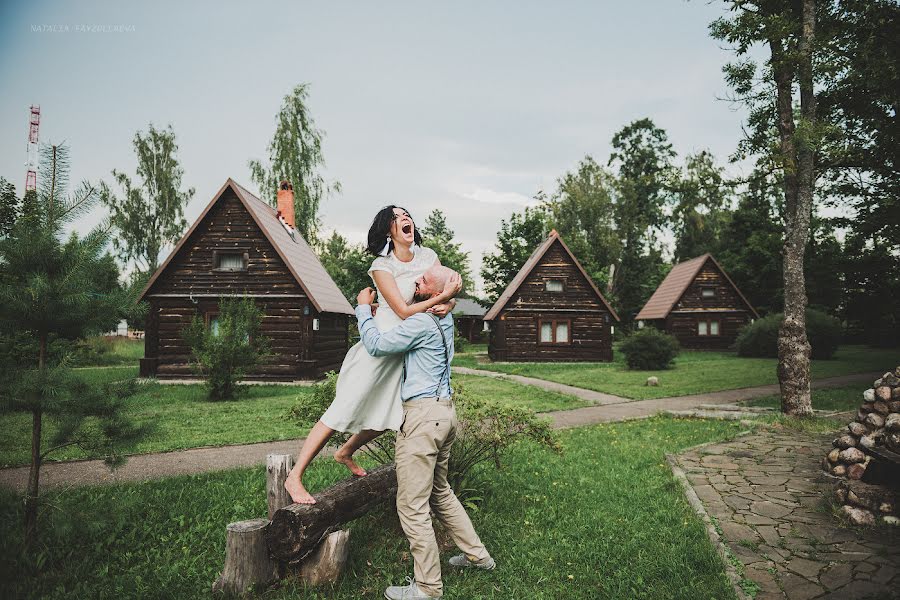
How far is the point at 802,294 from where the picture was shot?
31.0ft

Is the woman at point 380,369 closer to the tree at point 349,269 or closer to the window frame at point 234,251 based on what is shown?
the window frame at point 234,251

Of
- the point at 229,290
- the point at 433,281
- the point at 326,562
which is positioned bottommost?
the point at 326,562

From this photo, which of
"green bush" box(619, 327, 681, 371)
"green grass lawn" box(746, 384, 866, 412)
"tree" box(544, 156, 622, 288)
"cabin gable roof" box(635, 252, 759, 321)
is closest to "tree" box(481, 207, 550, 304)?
"tree" box(544, 156, 622, 288)

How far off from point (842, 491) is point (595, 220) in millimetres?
36950

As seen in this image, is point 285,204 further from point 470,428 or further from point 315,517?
point 315,517

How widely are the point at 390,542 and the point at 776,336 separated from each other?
2708 centimetres

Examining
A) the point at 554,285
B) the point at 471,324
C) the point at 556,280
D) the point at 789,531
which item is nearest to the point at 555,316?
the point at 554,285

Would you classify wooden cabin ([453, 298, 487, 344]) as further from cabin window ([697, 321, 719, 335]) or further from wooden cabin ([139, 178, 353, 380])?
wooden cabin ([139, 178, 353, 380])

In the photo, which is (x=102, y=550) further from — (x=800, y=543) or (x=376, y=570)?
(x=800, y=543)

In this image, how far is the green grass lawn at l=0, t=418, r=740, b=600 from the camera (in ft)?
12.0

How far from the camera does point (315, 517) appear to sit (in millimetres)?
3568

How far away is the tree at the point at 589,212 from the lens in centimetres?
3938

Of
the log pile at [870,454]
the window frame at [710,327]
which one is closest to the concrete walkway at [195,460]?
the log pile at [870,454]

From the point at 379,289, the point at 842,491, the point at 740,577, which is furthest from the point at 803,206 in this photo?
the point at 379,289
